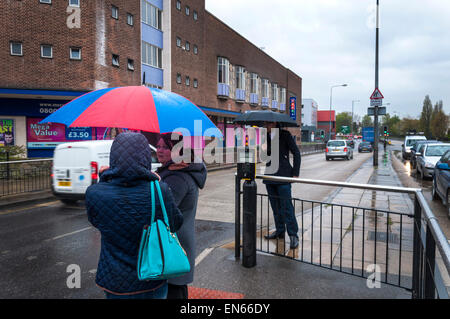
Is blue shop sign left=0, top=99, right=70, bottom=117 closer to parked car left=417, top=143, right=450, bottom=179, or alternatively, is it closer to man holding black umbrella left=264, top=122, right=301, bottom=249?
man holding black umbrella left=264, top=122, right=301, bottom=249

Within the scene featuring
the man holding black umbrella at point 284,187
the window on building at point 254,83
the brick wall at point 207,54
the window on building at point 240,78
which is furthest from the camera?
the window on building at point 254,83

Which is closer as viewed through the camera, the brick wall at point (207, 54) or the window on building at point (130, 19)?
the window on building at point (130, 19)

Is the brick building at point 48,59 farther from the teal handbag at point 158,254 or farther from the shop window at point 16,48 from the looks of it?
the teal handbag at point 158,254

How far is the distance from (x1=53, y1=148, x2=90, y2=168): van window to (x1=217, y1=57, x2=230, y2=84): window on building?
26.2 metres

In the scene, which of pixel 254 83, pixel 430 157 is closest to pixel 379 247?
pixel 430 157

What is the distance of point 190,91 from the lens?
28438 mm

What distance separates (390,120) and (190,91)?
150652 mm

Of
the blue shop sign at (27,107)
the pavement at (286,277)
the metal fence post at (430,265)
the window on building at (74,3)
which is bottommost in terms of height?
the pavement at (286,277)

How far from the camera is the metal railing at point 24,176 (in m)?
10.2

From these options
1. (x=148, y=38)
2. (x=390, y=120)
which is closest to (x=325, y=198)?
(x=148, y=38)

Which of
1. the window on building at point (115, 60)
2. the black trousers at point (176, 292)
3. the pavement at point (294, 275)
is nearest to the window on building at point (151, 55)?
the window on building at point (115, 60)

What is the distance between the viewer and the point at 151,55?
81.4 feet

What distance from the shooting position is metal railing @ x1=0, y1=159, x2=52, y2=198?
10.2 m

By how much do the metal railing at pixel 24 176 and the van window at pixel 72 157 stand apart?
255 cm
